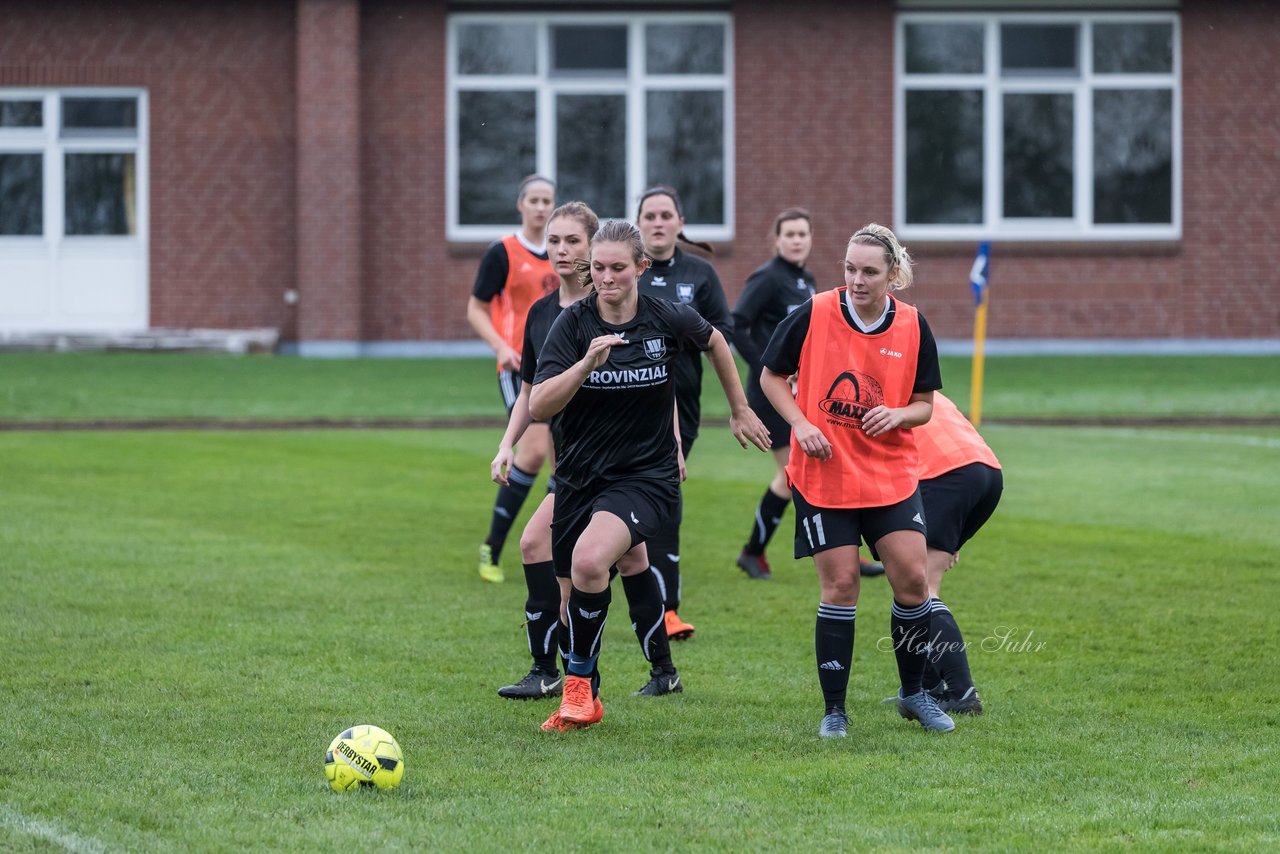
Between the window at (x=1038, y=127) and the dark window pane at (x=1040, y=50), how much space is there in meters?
0.01

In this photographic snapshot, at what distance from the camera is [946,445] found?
6.47 metres

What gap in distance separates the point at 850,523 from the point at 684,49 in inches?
806

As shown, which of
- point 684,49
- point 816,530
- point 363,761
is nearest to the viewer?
point 363,761

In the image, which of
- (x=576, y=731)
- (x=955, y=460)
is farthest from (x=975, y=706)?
(x=576, y=731)

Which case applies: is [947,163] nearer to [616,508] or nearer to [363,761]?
[616,508]

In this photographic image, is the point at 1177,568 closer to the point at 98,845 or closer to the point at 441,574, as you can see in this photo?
the point at 441,574

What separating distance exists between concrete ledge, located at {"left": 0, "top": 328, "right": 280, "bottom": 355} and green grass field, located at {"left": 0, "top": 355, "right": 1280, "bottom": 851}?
11.3m

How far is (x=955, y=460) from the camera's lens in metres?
6.41

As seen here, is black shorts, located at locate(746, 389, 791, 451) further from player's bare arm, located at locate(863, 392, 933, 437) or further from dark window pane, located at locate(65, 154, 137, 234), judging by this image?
dark window pane, located at locate(65, 154, 137, 234)

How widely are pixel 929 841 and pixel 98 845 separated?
221 centimetres

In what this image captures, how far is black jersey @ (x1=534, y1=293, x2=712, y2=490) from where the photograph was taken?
6086mm

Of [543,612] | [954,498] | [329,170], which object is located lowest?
[543,612]

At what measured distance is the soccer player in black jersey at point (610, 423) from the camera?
6.02 meters

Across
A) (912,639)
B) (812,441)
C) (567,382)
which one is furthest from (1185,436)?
(567,382)
